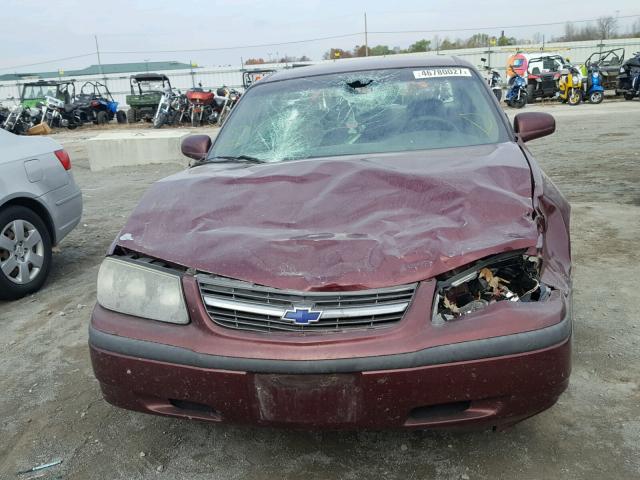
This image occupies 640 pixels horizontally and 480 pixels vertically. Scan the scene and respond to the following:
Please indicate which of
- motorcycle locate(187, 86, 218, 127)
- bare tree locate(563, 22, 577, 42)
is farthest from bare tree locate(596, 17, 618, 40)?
motorcycle locate(187, 86, 218, 127)

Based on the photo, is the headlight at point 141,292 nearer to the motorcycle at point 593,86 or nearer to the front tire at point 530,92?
the motorcycle at point 593,86

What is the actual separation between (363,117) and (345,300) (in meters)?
1.63

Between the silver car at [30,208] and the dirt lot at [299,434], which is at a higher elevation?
the silver car at [30,208]

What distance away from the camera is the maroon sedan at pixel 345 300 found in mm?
1845

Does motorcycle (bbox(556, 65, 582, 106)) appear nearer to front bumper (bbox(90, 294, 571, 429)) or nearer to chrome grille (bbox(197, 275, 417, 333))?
front bumper (bbox(90, 294, 571, 429))

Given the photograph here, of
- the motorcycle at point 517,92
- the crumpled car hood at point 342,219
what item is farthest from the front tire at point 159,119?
the crumpled car hood at point 342,219

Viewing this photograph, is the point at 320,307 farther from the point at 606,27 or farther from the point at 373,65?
the point at 606,27

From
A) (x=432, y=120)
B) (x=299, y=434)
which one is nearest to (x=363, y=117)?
(x=432, y=120)

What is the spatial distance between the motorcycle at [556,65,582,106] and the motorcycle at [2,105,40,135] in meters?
20.0

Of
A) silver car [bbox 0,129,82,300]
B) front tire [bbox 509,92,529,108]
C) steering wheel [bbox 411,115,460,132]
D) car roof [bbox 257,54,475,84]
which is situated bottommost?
front tire [bbox 509,92,529,108]

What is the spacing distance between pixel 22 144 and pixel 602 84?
21190mm

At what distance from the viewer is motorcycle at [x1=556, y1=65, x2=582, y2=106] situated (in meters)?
20.7

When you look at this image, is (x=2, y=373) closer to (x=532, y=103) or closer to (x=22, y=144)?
(x=22, y=144)

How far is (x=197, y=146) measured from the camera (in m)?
3.59
